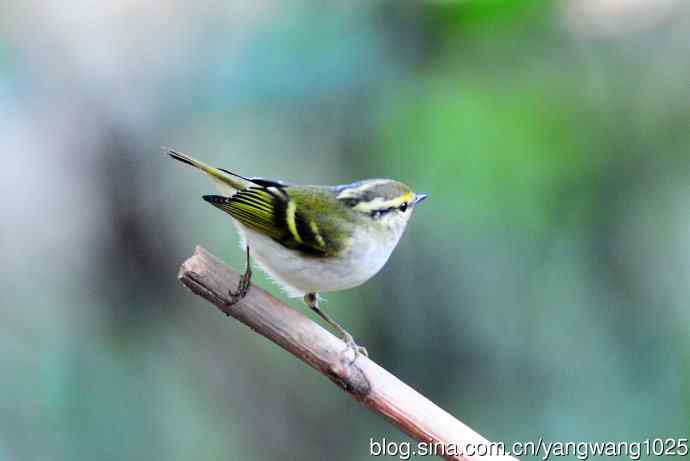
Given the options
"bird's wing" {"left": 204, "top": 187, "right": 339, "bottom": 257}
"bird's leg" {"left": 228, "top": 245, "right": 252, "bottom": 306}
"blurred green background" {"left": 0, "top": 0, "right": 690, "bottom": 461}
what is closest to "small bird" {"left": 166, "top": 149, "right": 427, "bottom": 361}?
"bird's wing" {"left": 204, "top": 187, "right": 339, "bottom": 257}

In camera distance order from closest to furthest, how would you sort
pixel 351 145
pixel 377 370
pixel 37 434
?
pixel 377 370, pixel 37 434, pixel 351 145

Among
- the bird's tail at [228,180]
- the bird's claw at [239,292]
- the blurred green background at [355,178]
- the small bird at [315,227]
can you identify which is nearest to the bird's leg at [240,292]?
the bird's claw at [239,292]

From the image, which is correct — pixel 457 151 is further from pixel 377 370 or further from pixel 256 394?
pixel 377 370

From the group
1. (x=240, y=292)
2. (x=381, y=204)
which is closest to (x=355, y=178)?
(x=381, y=204)

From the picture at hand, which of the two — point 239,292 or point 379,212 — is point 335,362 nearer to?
point 239,292

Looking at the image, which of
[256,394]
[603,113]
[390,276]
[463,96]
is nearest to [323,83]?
[463,96]

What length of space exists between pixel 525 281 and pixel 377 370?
4.53 feet

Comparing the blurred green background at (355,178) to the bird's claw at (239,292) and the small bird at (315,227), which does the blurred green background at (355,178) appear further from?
the bird's claw at (239,292)

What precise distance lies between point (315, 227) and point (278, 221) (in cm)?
8

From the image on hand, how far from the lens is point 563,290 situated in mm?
2781

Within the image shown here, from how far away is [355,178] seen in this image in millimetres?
3098

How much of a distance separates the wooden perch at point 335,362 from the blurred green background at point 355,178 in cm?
130

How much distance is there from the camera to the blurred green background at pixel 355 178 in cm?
274

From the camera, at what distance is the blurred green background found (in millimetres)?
2744
